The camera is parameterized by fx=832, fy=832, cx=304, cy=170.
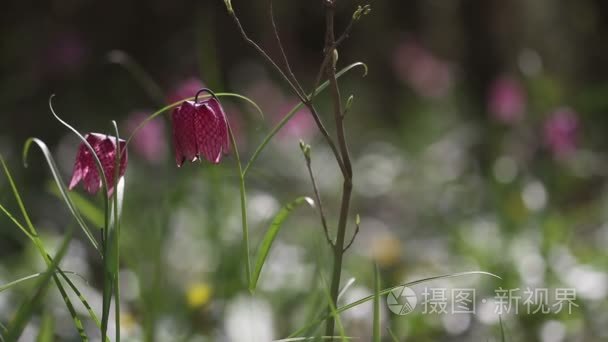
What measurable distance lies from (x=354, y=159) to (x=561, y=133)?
66.7 inches

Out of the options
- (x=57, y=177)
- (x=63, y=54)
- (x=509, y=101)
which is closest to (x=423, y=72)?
(x=509, y=101)

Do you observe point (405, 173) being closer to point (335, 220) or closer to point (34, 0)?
point (335, 220)

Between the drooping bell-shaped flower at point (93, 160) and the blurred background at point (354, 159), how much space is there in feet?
0.99

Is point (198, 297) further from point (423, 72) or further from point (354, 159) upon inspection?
point (423, 72)

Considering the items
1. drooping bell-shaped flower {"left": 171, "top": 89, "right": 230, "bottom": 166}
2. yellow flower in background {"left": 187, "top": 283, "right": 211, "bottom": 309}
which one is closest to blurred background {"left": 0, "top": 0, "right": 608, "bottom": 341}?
yellow flower in background {"left": 187, "top": 283, "right": 211, "bottom": 309}

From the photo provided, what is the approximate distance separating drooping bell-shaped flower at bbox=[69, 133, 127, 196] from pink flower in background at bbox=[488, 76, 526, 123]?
8.61 ft

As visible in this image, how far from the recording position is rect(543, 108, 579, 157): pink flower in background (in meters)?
3.14

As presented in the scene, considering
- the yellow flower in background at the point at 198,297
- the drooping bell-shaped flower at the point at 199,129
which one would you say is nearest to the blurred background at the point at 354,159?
the yellow flower in background at the point at 198,297

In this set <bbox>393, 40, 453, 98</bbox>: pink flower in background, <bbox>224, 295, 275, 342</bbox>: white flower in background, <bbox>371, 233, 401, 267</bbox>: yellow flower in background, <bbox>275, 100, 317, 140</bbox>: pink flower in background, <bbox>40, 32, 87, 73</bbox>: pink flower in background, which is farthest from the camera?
<bbox>393, 40, 453, 98</bbox>: pink flower in background

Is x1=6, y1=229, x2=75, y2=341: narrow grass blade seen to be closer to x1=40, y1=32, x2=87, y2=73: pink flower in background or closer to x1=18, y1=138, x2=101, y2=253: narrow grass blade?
x1=18, y1=138, x2=101, y2=253: narrow grass blade

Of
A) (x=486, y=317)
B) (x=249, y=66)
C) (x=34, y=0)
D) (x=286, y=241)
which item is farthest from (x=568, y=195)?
(x=34, y=0)

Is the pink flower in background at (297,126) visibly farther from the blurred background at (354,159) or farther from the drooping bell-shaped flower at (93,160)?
the drooping bell-shaped flower at (93,160)

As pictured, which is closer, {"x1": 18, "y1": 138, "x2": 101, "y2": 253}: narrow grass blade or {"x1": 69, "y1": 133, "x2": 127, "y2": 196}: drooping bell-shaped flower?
{"x1": 18, "y1": 138, "x2": 101, "y2": 253}: narrow grass blade

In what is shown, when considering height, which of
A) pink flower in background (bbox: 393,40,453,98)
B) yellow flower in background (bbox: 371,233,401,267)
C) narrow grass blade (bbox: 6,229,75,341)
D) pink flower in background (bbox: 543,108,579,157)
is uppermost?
pink flower in background (bbox: 393,40,453,98)
